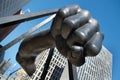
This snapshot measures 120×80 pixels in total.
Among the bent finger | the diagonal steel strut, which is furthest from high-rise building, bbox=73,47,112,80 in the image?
the bent finger

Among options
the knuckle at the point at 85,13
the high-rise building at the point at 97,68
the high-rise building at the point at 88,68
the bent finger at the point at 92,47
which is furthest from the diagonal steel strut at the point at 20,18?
the high-rise building at the point at 97,68

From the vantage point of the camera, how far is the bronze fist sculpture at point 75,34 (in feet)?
5.83

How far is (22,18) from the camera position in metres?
1.95

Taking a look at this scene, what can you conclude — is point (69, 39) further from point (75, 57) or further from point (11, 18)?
point (11, 18)

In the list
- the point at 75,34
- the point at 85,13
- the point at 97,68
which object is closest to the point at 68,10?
the point at 85,13

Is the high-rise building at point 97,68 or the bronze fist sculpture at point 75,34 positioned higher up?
the bronze fist sculpture at point 75,34

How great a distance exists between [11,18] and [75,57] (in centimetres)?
62

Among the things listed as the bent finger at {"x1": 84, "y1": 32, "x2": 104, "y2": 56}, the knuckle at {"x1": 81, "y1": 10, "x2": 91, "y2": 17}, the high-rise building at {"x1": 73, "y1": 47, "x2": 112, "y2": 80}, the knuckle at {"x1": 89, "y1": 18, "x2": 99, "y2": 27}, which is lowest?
the high-rise building at {"x1": 73, "y1": 47, "x2": 112, "y2": 80}

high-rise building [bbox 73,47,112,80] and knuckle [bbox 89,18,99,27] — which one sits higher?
knuckle [bbox 89,18,99,27]

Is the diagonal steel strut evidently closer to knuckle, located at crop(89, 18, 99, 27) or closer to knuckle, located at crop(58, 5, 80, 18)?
knuckle, located at crop(58, 5, 80, 18)

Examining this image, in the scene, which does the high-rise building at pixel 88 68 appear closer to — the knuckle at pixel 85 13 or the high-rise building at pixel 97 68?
the high-rise building at pixel 97 68

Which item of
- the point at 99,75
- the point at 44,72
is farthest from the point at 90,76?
the point at 44,72

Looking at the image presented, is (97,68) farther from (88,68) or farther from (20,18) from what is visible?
(20,18)

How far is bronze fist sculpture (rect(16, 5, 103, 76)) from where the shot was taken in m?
1.78
